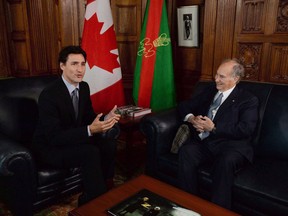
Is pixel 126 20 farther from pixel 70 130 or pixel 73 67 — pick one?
pixel 70 130

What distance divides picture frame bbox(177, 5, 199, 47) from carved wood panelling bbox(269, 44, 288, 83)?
2.64 feet

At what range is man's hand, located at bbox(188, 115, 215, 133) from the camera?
72.2 inches

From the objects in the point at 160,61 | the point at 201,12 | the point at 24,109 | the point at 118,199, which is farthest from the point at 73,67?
the point at 201,12

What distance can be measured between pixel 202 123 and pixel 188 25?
4.88 ft

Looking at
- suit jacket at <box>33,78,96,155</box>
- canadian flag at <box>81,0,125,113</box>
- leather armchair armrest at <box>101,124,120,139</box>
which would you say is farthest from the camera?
canadian flag at <box>81,0,125,113</box>

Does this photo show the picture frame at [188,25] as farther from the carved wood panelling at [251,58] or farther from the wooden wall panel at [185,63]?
the carved wood panelling at [251,58]

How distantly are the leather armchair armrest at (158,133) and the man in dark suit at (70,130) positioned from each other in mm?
299

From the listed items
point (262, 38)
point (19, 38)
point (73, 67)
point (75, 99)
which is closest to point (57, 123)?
point (75, 99)

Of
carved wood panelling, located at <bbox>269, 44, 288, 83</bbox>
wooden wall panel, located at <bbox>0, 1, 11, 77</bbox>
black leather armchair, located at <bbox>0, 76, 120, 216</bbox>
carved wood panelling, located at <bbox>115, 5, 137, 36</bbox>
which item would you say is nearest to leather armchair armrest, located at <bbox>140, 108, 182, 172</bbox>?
black leather armchair, located at <bbox>0, 76, 120, 216</bbox>

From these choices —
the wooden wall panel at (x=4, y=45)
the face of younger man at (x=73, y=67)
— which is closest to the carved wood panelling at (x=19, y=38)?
the wooden wall panel at (x=4, y=45)

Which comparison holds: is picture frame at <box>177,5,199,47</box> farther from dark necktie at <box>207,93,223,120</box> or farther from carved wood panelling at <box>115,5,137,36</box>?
dark necktie at <box>207,93,223,120</box>

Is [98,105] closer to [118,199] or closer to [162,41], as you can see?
[162,41]

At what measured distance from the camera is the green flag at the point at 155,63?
2.85 meters

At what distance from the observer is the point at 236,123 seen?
1856mm
